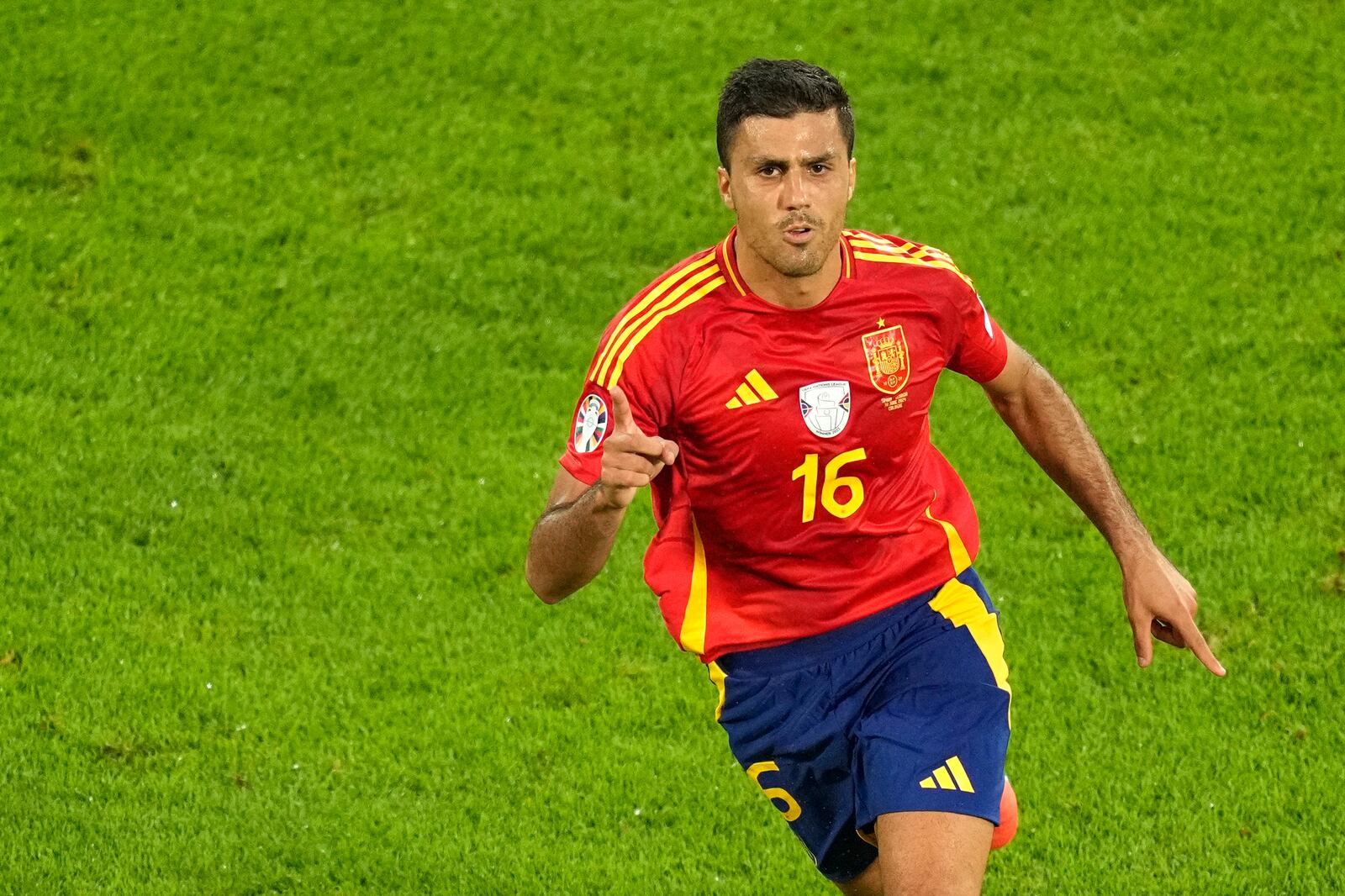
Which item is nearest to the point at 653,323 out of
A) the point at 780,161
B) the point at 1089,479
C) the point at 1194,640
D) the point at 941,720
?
the point at 780,161

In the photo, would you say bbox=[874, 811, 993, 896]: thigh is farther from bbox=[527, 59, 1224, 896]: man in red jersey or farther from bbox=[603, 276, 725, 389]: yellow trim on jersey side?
bbox=[603, 276, 725, 389]: yellow trim on jersey side

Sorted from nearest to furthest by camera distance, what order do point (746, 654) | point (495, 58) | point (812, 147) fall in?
point (812, 147) → point (746, 654) → point (495, 58)

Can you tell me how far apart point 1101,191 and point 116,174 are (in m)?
6.65

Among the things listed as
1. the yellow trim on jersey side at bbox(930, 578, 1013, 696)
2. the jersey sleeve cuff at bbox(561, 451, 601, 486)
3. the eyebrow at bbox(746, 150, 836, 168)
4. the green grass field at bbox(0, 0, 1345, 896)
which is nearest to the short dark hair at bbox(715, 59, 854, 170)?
the eyebrow at bbox(746, 150, 836, 168)

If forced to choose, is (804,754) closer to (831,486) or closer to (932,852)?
(932,852)

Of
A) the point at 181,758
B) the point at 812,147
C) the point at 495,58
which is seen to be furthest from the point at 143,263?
the point at 812,147

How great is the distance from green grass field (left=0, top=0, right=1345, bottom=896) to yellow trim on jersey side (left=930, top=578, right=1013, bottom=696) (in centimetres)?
181

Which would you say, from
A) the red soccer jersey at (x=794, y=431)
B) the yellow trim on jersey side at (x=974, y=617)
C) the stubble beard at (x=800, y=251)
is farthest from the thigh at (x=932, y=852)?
the stubble beard at (x=800, y=251)

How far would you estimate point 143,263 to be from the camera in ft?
38.2

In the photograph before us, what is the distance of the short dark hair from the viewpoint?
573 centimetres

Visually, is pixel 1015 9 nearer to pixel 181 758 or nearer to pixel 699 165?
pixel 699 165

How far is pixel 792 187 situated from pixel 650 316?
1.99 feet

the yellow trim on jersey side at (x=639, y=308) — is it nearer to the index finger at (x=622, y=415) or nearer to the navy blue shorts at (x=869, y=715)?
the index finger at (x=622, y=415)

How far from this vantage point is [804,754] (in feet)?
19.6
